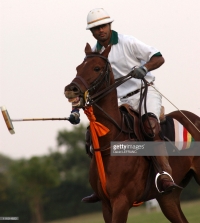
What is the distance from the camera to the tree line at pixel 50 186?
80.7 feet

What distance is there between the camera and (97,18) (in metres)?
8.56

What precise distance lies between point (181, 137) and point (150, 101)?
0.91 metres

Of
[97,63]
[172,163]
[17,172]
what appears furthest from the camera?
[17,172]

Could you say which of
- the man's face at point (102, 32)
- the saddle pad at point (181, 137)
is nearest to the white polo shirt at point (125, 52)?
the man's face at point (102, 32)

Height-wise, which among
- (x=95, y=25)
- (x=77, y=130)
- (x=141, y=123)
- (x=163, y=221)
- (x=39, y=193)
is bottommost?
(x=77, y=130)

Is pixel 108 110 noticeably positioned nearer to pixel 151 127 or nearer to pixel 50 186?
pixel 151 127

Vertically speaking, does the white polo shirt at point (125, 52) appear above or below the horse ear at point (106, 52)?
below

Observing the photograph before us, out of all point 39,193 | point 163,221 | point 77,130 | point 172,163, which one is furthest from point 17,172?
point 172,163

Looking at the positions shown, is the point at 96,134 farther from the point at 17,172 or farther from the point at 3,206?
the point at 3,206

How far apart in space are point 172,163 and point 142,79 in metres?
1.48

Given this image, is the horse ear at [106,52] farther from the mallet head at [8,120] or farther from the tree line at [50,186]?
the tree line at [50,186]

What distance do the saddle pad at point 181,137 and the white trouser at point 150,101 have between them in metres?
0.61

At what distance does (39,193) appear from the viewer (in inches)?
1029

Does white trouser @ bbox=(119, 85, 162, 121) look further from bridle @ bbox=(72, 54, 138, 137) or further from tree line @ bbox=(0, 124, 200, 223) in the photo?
tree line @ bbox=(0, 124, 200, 223)
